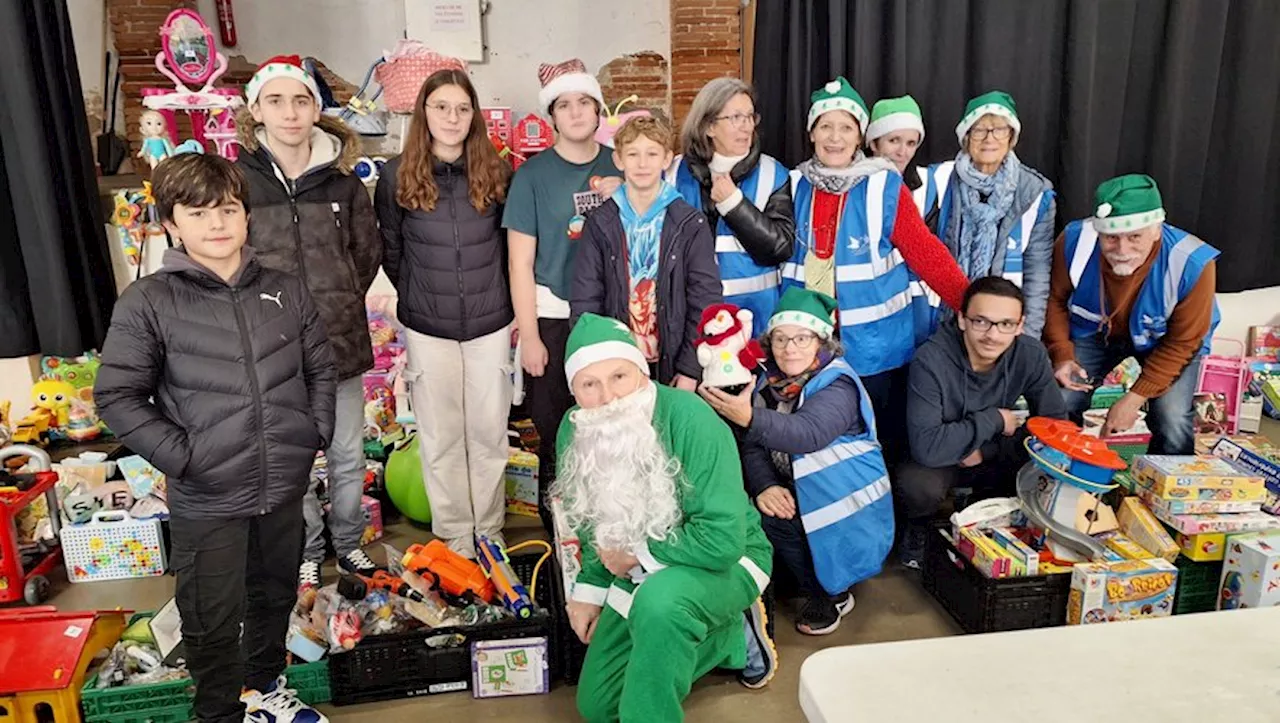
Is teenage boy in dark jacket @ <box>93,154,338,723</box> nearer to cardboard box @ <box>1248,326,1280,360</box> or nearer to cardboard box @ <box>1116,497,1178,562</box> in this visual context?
cardboard box @ <box>1116,497,1178,562</box>

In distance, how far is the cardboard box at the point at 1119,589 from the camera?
7.63 ft

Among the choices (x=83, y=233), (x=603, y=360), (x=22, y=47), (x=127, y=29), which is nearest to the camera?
(x=603, y=360)

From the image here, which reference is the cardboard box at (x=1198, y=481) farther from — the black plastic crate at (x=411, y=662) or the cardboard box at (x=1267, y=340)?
the cardboard box at (x=1267, y=340)

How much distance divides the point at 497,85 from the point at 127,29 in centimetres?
190

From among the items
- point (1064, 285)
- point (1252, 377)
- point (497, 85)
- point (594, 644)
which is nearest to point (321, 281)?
point (594, 644)

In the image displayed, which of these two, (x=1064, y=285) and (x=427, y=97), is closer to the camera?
(x=427, y=97)

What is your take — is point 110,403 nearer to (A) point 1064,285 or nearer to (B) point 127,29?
(A) point 1064,285

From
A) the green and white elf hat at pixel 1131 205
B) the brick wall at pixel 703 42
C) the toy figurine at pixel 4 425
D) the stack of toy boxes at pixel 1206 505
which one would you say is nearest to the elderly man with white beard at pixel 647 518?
the stack of toy boxes at pixel 1206 505

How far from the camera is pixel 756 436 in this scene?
7.85 feet

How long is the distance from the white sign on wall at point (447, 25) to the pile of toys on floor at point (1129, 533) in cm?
377

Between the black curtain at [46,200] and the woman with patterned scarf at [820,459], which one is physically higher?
the black curtain at [46,200]

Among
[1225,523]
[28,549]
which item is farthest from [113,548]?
[1225,523]

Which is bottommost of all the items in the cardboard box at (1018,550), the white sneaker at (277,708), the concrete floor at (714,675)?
the concrete floor at (714,675)

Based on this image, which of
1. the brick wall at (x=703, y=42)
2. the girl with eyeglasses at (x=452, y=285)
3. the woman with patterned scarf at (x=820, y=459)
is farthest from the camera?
the brick wall at (x=703, y=42)
